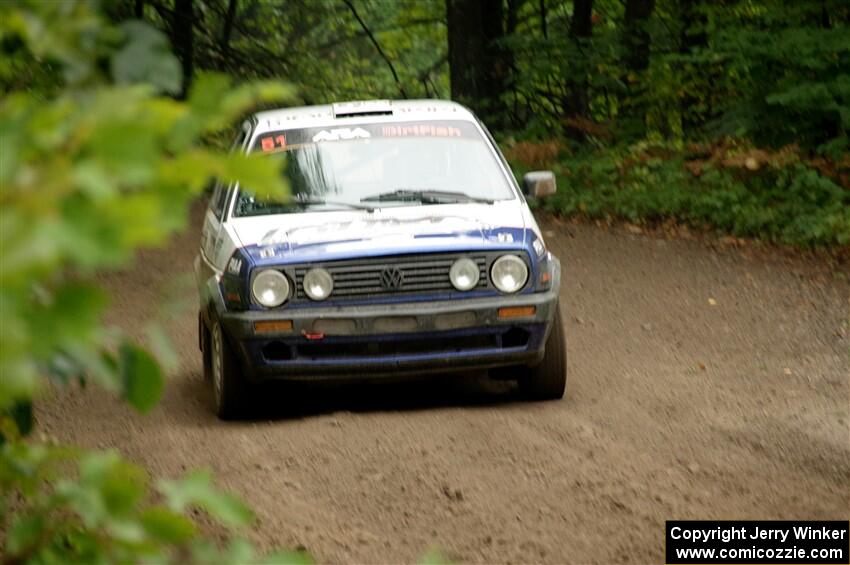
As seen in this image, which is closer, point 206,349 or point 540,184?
point 540,184

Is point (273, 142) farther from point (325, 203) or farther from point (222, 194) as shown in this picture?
point (325, 203)

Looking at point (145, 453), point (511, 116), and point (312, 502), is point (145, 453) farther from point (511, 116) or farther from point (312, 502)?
point (511, 116)

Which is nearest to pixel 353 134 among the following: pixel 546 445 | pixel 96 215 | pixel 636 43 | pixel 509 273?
pixel 509 273

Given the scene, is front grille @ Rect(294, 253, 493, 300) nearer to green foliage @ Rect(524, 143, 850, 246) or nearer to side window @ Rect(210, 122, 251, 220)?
side window @ Rect(210, 122, 251, 220)

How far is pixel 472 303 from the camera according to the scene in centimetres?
806

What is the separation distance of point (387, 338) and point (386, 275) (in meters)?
0.35

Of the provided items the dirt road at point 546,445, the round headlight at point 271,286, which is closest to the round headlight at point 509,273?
the dirt road at point 546,445

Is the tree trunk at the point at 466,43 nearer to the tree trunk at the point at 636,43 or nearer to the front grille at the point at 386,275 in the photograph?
the tree trunk at the point at 636,43

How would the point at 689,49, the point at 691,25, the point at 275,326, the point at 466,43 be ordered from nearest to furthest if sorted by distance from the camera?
the point at 275,326 < the point at 691,25 < the point at 689,49 < the point at 466,43

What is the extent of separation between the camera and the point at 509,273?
8.15 meters

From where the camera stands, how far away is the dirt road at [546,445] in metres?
6.05

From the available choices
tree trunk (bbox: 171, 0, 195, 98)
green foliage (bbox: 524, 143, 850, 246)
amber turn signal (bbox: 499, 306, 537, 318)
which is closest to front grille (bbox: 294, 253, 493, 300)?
amber turn signal (bbox: 499, 306, 537, 318)

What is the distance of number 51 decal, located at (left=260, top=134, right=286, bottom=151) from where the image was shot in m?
9.24

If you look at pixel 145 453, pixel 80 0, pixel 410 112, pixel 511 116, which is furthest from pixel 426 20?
pixel 80 0
